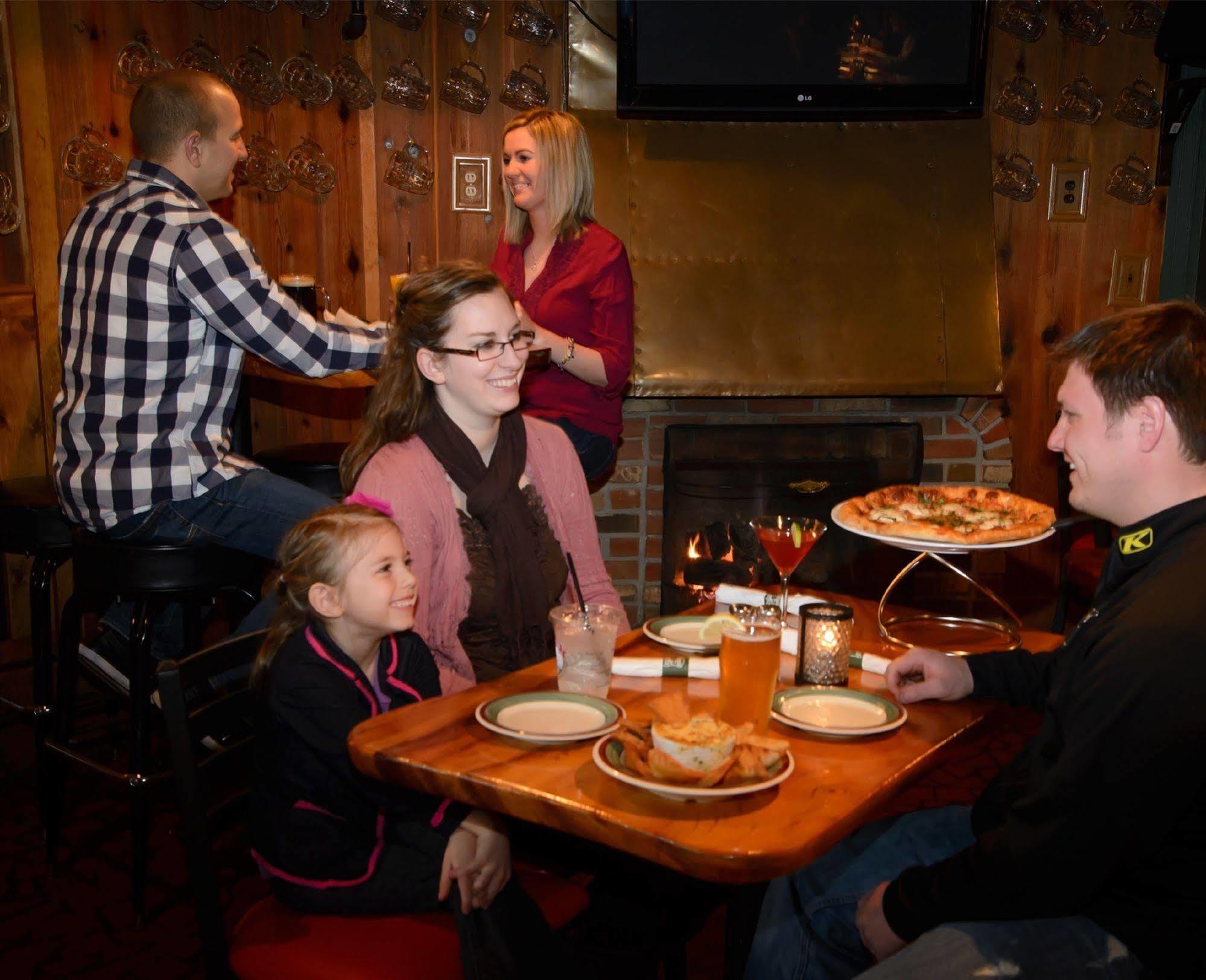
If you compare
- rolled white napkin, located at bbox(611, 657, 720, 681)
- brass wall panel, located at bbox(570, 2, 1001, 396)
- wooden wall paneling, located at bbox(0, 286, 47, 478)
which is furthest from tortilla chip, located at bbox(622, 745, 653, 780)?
wooden wall paneling, located at bbox(0, 286, 47, 478)

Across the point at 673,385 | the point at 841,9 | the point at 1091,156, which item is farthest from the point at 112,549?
the point at 1091,156

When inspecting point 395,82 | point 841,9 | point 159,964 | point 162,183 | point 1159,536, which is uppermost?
point 841,9

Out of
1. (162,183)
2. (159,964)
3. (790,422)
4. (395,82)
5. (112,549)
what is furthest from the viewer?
(790,422)

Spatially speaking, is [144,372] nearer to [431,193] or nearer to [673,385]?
[431,193]

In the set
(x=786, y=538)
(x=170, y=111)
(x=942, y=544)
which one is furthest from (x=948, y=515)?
(x=170, y=111)

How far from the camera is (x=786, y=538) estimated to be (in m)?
1.81

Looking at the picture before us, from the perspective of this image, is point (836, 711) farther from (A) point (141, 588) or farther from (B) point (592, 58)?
(B) point (592, 58)

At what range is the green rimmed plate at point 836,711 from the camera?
4.55ft

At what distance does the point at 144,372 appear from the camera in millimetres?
2383

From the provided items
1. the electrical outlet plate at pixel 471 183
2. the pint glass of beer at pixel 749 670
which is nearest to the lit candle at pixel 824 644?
the pint glass of beer at pixel 749 670

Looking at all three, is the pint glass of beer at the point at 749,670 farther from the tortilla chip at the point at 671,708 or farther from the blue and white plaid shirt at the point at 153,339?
the blue and white plaid shirt at the point at 153,339

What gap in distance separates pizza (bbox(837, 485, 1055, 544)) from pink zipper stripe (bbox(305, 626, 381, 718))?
87 cm

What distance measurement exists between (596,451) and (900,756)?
184 centimetres

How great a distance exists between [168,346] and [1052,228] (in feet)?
9.43
